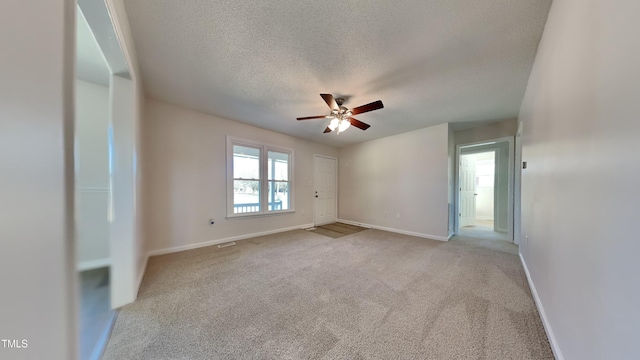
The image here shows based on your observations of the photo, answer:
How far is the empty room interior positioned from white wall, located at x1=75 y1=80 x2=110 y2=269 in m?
0.03

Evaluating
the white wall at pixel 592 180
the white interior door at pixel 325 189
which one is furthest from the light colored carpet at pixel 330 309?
the white interior door at pixel 325 189

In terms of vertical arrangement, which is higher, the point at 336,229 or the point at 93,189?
the point at 93,189

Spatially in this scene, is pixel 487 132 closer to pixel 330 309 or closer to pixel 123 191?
pixel 330 309

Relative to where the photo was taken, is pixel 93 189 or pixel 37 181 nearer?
pixel 37 181

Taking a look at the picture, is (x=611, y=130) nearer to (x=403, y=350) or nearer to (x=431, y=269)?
(x=403, y=350)

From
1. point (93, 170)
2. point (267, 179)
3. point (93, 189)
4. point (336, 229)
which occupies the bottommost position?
point (336, 229)

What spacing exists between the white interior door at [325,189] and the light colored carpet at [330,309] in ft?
8.19

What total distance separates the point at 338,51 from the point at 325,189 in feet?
13.5

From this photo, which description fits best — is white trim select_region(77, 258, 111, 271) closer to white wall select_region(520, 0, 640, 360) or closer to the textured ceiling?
the textured ceiling

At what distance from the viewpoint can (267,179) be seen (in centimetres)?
442

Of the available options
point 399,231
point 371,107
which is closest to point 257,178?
point 371,107

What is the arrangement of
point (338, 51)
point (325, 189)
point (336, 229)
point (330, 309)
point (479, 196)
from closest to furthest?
point (330, 309)
point (338, 51)
point (336, 229)
point (325, 189)
point (479, 196)

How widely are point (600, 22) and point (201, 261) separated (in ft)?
13.1

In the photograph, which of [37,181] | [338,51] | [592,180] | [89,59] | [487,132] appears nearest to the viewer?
[37,181]
